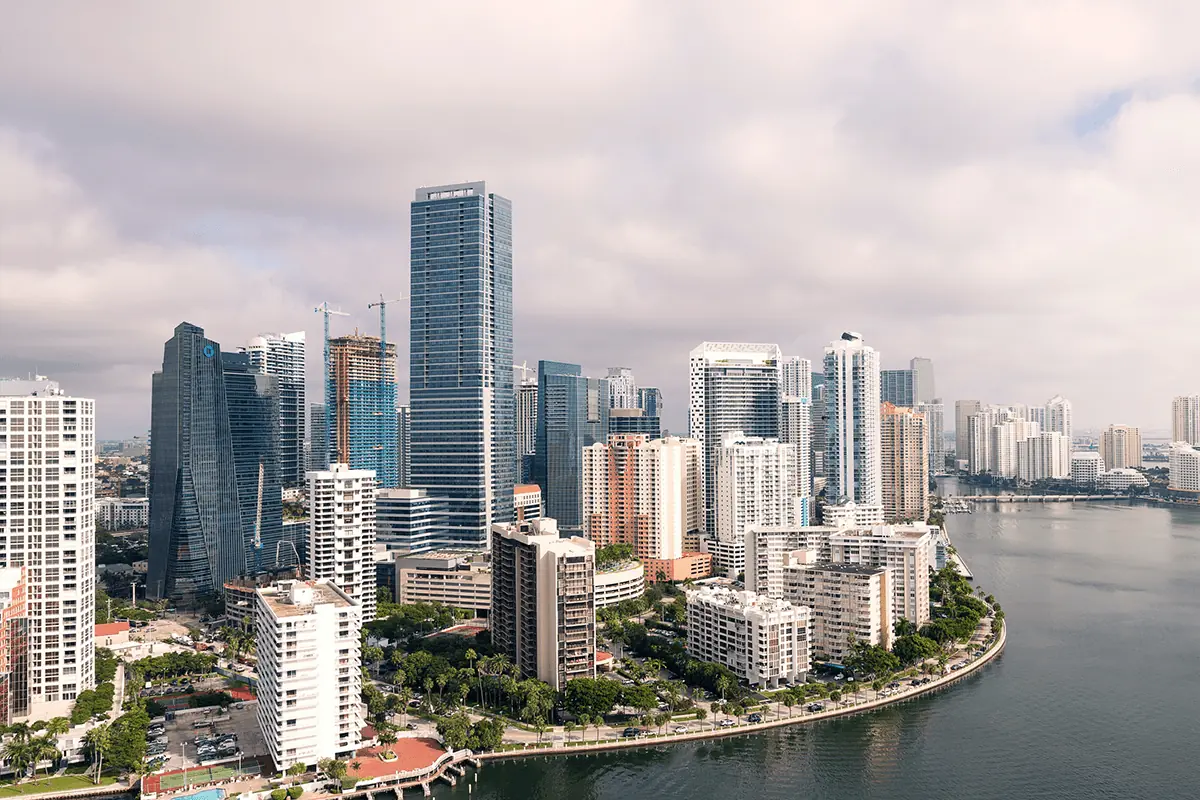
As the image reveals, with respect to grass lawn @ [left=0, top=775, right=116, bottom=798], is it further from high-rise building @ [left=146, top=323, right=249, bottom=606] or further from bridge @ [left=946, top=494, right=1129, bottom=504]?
bridge @ [left=946, top=494, right=1129, bottom=504]

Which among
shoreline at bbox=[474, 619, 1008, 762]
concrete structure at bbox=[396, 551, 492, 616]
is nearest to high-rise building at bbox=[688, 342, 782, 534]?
concrete structure at bbox=[396, 551, 492, 616]

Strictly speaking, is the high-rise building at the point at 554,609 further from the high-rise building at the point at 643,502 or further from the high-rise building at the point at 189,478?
the high-rise building at the point at 189,478

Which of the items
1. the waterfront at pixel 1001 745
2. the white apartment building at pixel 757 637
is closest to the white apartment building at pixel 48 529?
the waterfront at pixel 1001 745

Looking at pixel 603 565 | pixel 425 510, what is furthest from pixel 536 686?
pixel 425 510

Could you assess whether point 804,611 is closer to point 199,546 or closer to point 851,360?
point 199,546

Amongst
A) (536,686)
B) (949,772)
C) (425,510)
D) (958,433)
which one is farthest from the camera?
(958,433)

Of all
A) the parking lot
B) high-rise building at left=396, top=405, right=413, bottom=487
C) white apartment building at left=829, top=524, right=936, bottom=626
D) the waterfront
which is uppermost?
high-rise building at left=396, top=405, right=413, bottom=487
